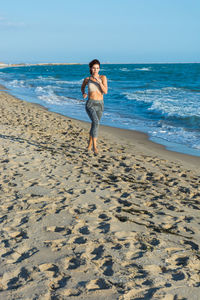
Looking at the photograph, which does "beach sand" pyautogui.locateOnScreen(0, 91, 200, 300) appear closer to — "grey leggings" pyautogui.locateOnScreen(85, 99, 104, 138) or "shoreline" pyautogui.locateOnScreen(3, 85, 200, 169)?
"shoreline" pyautogui.locateOnScreen(3, 85, 200, 169)

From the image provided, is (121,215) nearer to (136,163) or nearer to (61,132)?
(136,163)

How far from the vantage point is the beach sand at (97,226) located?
241 cm

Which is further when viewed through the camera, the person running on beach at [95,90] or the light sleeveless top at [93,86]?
the light sleeveless top at [93,86]

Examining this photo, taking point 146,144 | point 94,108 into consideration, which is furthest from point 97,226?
point 146,144

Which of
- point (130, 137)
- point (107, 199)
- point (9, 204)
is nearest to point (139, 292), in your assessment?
point (107, 199)

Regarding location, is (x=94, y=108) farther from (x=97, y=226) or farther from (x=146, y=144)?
(x=97, y=226)

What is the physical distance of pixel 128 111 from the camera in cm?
1514

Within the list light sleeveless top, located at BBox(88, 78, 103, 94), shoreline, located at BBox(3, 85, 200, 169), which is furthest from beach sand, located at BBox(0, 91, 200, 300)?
light sleeveless top, located at BBox(88, 78, 103, 94)

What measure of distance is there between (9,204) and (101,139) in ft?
16.7

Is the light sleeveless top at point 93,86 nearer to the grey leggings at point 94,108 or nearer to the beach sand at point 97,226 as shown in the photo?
the grey leggings at point 94,108

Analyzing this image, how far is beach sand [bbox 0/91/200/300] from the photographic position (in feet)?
7.90

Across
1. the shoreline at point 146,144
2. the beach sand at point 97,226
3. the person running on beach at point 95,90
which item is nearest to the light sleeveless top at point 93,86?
the person running on beach at point 95,90

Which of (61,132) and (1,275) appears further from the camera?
(61,132)

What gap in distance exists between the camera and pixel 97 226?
3355 millimetres
